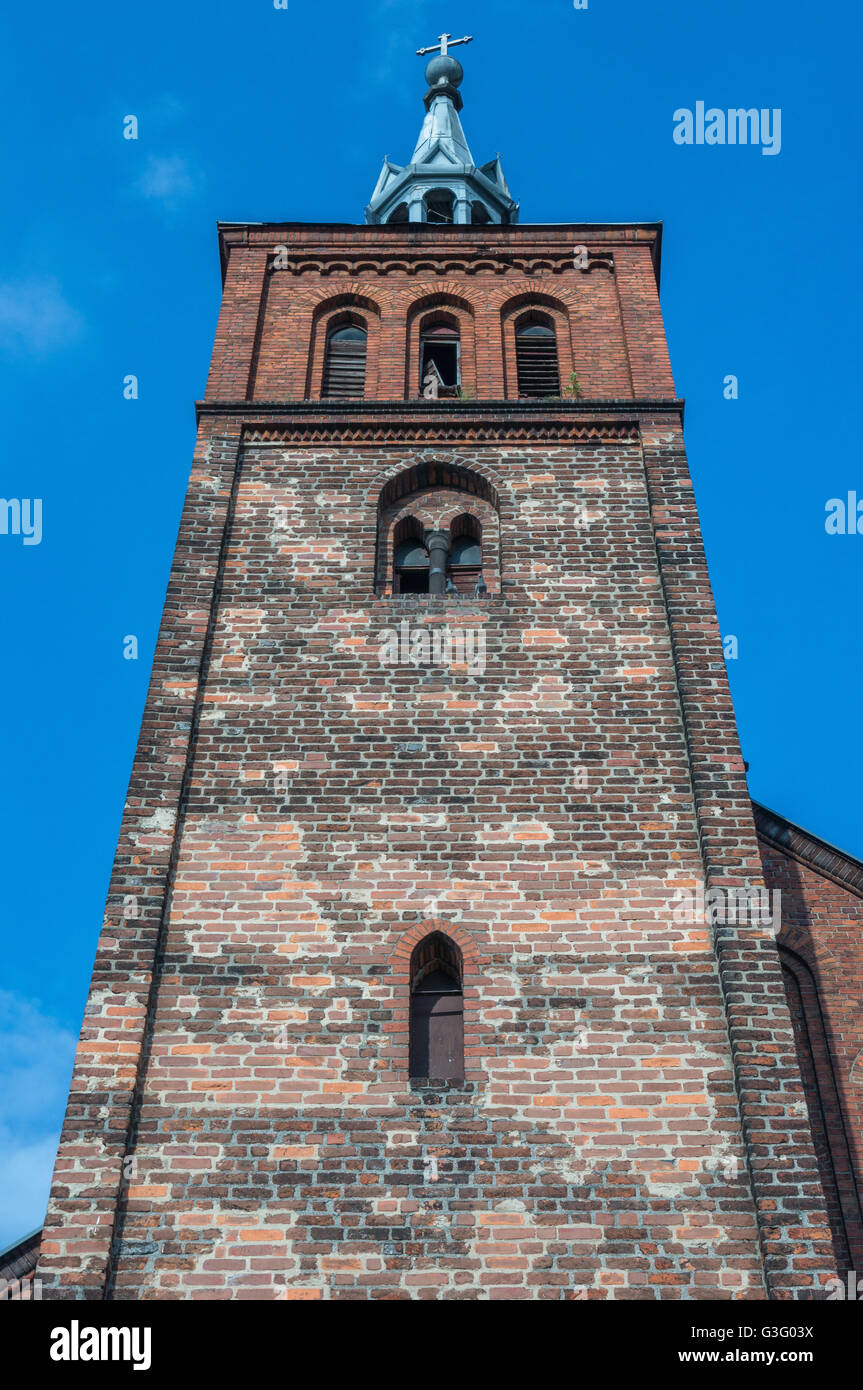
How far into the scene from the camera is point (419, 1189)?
8516 millimetres

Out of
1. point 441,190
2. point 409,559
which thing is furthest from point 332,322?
point 441,190

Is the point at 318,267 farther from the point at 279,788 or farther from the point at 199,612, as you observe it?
the point at 279,788

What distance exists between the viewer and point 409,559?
42.1 ft

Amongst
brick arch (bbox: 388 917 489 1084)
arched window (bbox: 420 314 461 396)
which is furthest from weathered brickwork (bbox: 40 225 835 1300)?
arched window (bbox: 420 314 461 396)

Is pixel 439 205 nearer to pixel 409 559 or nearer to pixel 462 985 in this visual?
pixel 409 559

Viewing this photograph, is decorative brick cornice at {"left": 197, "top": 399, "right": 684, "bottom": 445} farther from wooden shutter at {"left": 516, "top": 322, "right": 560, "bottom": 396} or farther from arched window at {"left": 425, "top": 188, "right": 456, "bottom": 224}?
arched window at {"left": 425, "top": 188, "right": 456, "bottom": 224}

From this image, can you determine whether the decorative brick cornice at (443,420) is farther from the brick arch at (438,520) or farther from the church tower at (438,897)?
the brick arch at (438,520)

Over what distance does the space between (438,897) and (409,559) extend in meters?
3.86

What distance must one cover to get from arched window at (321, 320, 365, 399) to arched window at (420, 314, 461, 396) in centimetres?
63

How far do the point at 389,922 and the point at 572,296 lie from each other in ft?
26.5

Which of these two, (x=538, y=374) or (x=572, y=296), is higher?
(x=572, y=296)

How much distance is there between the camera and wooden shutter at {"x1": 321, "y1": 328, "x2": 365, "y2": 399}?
14523 mm
